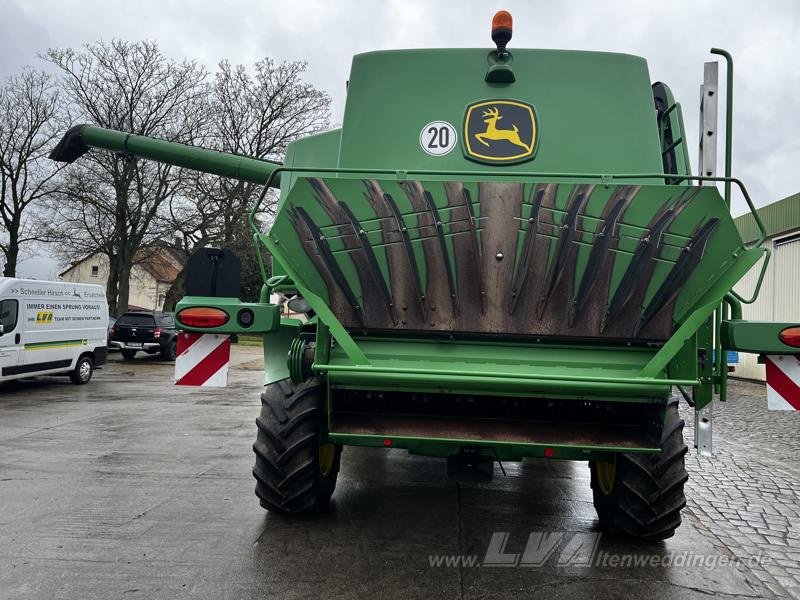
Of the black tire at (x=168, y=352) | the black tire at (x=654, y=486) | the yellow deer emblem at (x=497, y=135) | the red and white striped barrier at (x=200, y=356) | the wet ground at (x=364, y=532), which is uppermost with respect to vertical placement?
the yellow deer emblem at (x=497, y=135)

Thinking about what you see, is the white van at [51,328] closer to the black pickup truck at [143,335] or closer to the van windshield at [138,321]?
the black pickup truck at [143,335]

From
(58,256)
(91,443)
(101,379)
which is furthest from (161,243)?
(91,443)

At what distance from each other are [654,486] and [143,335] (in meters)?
21.2

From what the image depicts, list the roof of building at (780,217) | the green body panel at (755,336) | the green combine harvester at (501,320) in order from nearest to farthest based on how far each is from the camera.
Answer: the green combine harvester at (501,320), the green body panel at (755,336), the roof of building at (780,217)

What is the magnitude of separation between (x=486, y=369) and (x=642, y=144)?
7.70ft

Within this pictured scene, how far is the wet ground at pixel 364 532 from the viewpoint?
372cm

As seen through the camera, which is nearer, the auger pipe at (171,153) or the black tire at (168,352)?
the auger pipe at (171,153)

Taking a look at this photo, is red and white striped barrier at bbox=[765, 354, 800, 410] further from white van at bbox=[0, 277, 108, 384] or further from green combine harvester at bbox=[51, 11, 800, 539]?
white van at bbox=[0, 277, 108, 384]

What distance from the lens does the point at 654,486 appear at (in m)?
4.11

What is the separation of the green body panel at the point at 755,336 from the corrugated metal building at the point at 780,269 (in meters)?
15.8

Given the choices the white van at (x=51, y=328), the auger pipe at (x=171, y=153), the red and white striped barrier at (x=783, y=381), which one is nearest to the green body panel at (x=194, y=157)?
the auger pipe at (x=171, y=153)

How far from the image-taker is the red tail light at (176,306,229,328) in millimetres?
3971

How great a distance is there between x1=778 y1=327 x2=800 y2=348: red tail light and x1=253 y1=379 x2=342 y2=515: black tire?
268 cm

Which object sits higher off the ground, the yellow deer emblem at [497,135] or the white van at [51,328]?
the yellow deer emblem at [497,135]
